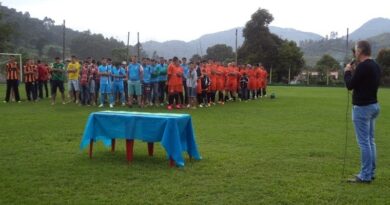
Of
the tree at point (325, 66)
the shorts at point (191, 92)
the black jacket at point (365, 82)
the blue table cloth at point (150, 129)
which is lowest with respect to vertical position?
the blue table cloth at point (150, 129)

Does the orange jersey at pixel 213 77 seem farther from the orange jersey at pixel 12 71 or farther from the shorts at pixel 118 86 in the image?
the orange jersey at pixel 12 71

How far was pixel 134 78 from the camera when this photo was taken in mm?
19109

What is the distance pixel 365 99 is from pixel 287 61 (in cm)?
5787

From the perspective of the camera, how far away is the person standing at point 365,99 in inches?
279

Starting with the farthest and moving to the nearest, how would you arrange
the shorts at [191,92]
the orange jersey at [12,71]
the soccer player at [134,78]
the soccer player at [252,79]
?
the soccer player at [252,79]
the orange jersey at [12,71]
the shorts at [191,92]
the soccer player at [134,78]

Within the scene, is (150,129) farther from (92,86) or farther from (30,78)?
(30,78)

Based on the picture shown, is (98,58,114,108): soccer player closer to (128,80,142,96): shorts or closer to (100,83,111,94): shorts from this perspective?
(100,83,111,94): shorts

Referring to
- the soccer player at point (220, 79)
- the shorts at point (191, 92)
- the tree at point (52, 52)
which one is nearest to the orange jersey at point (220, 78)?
the soccer player at point (220, 79)

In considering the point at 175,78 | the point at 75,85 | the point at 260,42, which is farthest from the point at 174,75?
the point at 260,42

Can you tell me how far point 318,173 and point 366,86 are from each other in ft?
5.36

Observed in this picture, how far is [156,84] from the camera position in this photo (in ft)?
66.7

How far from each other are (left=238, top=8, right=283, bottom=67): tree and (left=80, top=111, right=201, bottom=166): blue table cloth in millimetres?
56222

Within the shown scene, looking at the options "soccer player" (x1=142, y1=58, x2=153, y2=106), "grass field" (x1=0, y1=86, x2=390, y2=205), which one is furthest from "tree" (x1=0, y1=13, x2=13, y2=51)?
"grass field" (x1=0, y1=86, x2=390, y2=205)

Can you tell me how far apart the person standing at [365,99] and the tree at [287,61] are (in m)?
57.5
